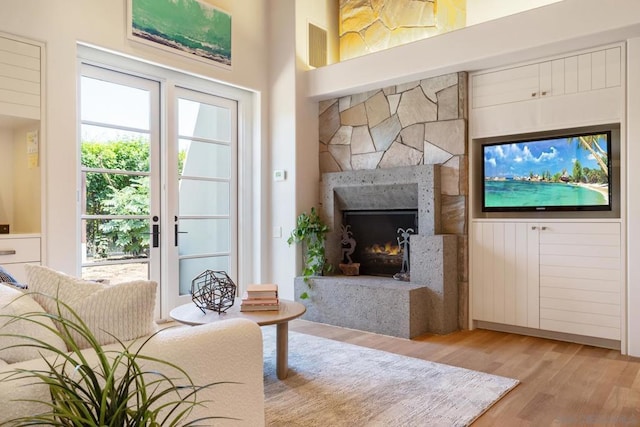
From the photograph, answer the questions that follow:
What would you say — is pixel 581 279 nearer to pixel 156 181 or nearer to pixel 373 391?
pixel 373 391

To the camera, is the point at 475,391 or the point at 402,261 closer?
the point at 475,391

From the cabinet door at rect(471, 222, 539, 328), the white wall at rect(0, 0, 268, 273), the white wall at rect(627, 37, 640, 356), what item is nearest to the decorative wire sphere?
the white wall at rect(0, 0, 268, 273)

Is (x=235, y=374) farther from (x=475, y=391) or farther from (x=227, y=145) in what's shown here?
(x=227, y=145)

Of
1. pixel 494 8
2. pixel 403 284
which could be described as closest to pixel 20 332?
pixel 403 284

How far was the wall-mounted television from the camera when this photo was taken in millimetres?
3479

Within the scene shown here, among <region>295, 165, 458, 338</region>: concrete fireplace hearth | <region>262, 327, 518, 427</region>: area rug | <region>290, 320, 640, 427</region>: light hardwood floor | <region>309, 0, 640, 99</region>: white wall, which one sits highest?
<region>309, 0, 640, 99</region>: white wall

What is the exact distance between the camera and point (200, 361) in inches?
54.0

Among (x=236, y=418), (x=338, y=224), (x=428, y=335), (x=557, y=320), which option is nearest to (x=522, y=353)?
(x=557, y=320)

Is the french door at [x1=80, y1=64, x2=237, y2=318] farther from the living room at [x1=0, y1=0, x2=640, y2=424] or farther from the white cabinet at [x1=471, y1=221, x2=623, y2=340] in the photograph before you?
the white cabinet at [x1=471, y1=221, x2=623, y2=340]

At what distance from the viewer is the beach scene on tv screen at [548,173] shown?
11.5 ft

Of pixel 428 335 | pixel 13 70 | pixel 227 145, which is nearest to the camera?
pixel 13 70

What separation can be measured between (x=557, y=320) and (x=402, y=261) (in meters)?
1.43

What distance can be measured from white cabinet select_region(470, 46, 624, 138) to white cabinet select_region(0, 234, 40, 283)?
11.9 ft

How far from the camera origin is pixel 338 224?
4.87 meters
